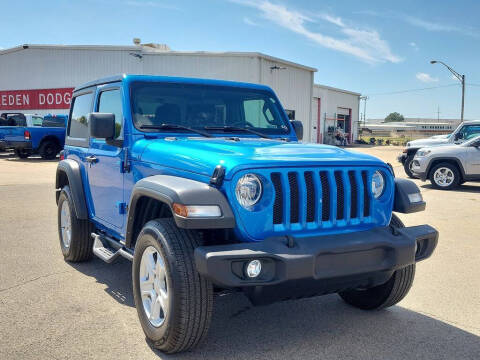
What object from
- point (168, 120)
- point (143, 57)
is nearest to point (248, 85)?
point (168, 120)

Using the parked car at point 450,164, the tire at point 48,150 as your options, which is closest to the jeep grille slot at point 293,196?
the parked car at point 450,164

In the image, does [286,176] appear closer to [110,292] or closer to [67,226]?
[110,292]

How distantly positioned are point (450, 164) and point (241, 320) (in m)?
10.2

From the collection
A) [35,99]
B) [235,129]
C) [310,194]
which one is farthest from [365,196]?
[35,99]

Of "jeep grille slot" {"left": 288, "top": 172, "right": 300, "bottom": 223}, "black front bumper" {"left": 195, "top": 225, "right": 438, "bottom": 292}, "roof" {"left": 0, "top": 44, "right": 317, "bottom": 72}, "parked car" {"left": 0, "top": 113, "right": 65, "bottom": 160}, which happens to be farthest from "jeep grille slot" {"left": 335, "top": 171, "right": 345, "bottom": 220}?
"roof" {"left": 0, "top": 44, "right": 317, "bottom": 72}

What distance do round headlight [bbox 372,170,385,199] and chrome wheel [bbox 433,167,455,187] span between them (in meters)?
9.78

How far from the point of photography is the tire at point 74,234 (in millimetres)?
5032

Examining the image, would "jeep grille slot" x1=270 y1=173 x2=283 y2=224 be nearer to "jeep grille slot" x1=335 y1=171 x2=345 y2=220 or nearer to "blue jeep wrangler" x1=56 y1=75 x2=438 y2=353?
"blue jeep wrangler" x1=56 y1=75 x2=438 y2=353

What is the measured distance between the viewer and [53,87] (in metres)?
28.7

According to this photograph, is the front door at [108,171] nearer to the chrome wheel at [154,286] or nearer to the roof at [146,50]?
the chrome wheel at [154,286]

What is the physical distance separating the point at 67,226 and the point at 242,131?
2.37m

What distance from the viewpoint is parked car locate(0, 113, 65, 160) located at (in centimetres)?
1822

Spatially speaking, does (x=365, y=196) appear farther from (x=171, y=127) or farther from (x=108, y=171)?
(x=108, y=171)

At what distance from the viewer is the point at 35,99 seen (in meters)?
29.6
